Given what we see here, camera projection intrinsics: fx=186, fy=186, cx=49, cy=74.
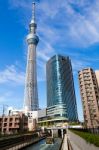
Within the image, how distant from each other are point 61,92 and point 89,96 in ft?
269

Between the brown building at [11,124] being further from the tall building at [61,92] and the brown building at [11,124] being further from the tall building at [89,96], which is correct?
the tall building at [61,92]

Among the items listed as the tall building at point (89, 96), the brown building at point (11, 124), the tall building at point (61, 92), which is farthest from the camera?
the tall building at point (61, 92)

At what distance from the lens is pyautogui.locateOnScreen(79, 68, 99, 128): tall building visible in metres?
88.0

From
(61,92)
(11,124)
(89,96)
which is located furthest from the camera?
(61,92)

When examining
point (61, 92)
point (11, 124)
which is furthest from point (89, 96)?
point (61, 92)

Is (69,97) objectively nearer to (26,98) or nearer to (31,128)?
(26,98)

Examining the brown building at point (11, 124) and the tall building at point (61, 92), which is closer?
the brown building at point (11, 124)

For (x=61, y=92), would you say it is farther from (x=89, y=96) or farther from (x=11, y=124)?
(x=89, y=96)

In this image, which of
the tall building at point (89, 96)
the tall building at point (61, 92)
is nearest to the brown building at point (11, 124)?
the tall building at point (89, 96)

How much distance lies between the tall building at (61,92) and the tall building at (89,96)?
7293 cm

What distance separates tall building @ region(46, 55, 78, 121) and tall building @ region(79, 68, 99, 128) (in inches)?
2871

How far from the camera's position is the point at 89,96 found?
9619cm

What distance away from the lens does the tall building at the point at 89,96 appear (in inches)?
3465

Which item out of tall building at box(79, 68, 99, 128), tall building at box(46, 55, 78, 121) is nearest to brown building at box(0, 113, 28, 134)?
tall building at box(79, 68, 99, 128)
